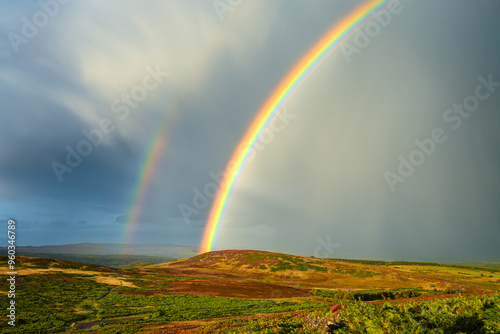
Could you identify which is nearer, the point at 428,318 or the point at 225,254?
the point at 428,318

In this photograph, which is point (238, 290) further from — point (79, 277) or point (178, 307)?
point (79, 277)

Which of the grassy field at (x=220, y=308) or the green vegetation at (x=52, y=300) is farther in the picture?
the green vegetation at (x=52, y=300)

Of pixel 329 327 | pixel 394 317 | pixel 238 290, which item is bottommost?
pixel 238 290

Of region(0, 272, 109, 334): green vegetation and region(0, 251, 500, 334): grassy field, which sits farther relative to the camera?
region(0, 272, 109, 334): green vegetation

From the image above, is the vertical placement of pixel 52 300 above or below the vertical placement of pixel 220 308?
above

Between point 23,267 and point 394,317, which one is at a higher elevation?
point 394,317

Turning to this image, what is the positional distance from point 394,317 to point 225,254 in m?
130

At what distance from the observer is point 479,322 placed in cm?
1086

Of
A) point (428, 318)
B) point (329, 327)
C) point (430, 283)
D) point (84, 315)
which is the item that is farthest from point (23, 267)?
point (430, 283)

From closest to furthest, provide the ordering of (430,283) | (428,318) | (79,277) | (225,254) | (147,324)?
(428,318) → (147,324) → (79,277) → (430,283) → (225,254)

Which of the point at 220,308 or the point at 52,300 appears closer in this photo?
the point at 52,300

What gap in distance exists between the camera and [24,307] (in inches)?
1246

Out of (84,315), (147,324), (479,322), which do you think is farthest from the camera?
(84,315)

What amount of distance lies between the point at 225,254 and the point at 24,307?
354 ft
